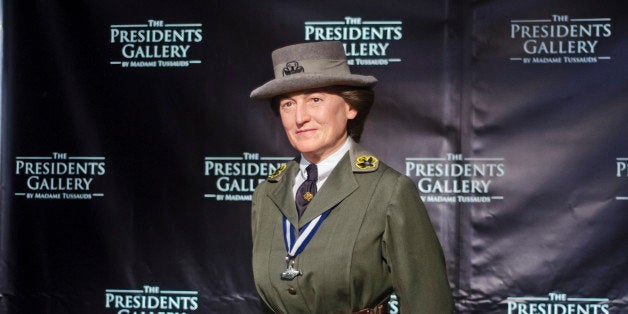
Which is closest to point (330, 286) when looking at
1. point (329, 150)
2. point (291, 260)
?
point (291, 260)

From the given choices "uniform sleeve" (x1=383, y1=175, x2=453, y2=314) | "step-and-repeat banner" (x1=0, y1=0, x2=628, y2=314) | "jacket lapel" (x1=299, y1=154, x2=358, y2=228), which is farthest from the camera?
"step-and-repeat banner" (x1=0, y1=0, x2=628, y2=314)

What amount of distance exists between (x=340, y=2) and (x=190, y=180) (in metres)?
1.04

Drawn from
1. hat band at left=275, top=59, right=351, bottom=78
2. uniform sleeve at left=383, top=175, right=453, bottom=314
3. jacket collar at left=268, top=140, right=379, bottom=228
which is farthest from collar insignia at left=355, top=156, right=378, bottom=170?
hat band at left=275, top=59, right=351, bottom=78

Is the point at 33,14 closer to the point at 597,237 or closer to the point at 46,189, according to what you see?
the point at 46,189

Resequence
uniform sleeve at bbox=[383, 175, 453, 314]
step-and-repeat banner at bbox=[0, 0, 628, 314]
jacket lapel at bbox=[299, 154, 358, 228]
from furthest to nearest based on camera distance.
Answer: step-and-repeat banner at bbox=[0, 0, 628, 314], jacket lapel at bbox=[299, 154, 358, 228], uniform sleeve at bbox=[383, 175, 453, 314]

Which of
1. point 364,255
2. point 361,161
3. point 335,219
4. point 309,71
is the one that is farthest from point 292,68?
point 364,255

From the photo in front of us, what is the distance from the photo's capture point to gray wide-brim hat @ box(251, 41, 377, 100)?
227 centimetres

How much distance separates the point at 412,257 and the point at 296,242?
32 cm

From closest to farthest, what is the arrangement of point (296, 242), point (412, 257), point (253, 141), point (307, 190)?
point (412, 257) → point (296, 242) → point (307, 190) → point (253, 141)

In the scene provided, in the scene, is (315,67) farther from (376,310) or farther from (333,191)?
(376,310)

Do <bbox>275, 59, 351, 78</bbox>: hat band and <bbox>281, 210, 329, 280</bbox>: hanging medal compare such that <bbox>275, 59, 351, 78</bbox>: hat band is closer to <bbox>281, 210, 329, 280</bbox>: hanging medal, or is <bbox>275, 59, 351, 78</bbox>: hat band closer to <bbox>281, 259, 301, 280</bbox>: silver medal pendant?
<bbox>281, 210, 329, 280</bbox>: hanging medal

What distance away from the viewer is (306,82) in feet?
7.43

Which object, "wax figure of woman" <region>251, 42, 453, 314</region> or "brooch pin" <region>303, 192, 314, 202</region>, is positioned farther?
"brooch pin" <region>303, 192, 314, 202</region>

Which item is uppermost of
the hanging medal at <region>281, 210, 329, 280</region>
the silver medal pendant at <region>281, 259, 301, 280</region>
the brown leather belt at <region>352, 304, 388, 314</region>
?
the hanging medal at <region>281, 210, 329, 280</region>
